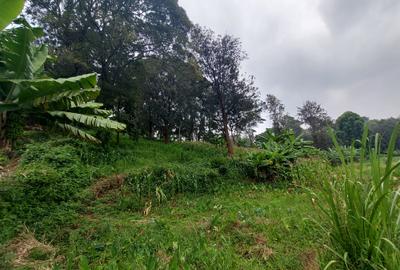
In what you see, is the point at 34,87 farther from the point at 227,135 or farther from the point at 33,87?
the point at 227,135

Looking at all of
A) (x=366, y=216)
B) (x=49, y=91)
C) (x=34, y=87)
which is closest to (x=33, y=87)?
(x=34, y=87)

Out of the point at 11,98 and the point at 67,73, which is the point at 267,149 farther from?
the point at 67,73

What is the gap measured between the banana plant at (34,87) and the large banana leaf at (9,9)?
2.72ft

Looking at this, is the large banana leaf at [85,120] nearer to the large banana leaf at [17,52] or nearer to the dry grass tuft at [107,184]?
the large banana leaf at [17,52]

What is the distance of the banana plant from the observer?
4.95 m

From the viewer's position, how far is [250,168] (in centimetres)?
1029

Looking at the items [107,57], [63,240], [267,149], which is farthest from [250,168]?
[107,57]

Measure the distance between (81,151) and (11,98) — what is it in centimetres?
435

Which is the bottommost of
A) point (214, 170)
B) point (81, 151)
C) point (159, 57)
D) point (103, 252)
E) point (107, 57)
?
point (103, 252)

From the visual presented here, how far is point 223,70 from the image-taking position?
1529 centimetres

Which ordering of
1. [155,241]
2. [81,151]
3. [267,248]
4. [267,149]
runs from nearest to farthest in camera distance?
[267,248]
[155,241]
[81,151]
[267,149]

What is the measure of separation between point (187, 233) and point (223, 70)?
12.0 meters

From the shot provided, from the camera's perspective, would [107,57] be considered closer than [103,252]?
No

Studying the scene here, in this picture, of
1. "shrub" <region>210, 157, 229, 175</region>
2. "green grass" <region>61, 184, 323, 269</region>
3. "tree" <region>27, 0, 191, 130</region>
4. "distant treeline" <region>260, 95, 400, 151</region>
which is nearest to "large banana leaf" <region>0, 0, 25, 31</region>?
"green grass" <region>61, 184, 323, 269</region>
